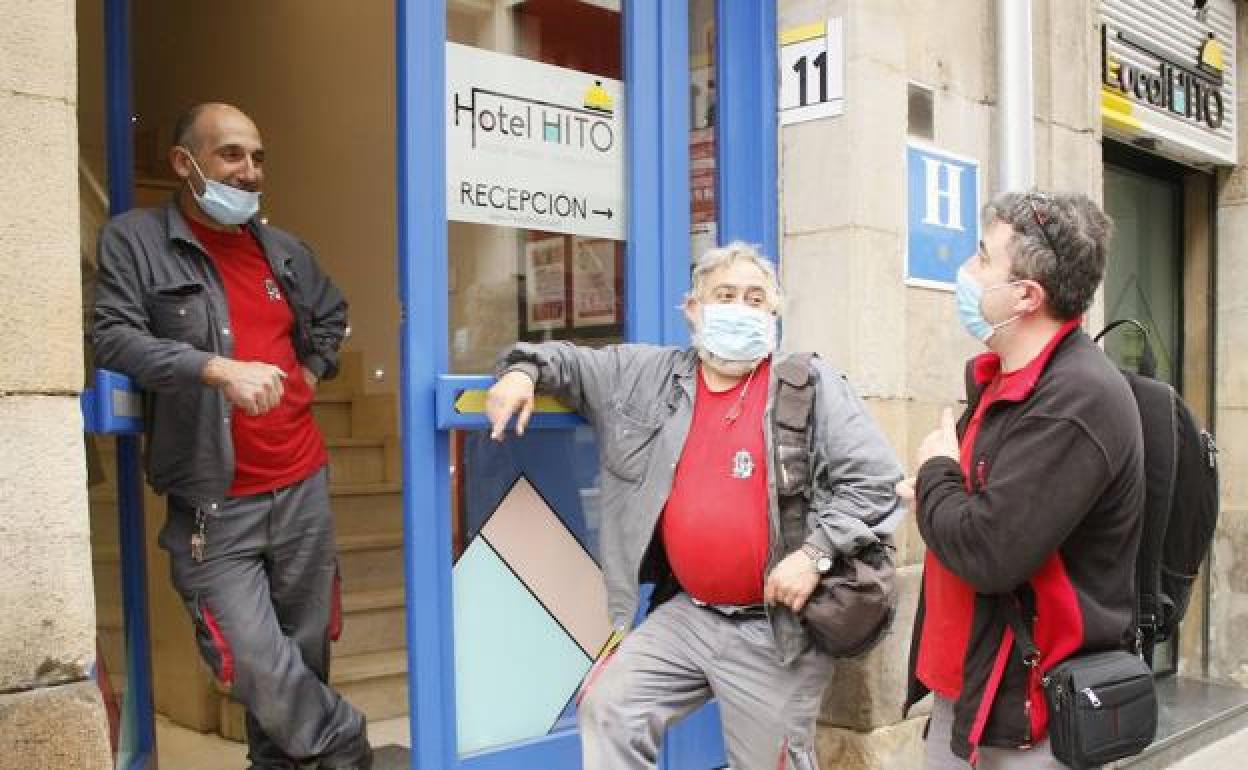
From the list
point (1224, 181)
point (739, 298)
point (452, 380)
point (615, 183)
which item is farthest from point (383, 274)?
point (1224, 181)

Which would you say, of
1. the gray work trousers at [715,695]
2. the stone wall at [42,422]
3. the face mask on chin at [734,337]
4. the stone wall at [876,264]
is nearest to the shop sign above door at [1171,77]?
the stone wall at [876,264]

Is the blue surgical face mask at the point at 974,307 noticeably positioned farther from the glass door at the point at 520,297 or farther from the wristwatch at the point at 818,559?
the glass door at the point at 520,297

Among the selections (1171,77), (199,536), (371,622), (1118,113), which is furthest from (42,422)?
(1171,77)

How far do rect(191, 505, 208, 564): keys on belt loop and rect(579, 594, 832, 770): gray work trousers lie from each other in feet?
3.50

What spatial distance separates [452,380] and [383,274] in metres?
3.31

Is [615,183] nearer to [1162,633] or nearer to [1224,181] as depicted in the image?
[1162,633]

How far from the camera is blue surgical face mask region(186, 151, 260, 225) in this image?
3176mm

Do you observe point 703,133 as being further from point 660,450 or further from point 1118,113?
point 1118,113

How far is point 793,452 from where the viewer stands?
9.62 ft

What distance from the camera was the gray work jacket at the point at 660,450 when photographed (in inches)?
115

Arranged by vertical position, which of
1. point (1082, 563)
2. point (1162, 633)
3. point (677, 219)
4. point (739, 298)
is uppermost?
point (677, 219)

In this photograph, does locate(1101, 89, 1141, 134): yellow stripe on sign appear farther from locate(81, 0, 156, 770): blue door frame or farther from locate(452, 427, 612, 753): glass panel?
locate(81, 0, 156, 770): blue door frame

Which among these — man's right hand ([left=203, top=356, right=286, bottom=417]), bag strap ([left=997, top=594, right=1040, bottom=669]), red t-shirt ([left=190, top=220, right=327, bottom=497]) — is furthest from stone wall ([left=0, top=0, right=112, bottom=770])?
bag strap ([left=997, top=594, right=1040, bottom=669])

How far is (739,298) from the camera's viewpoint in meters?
3.09
